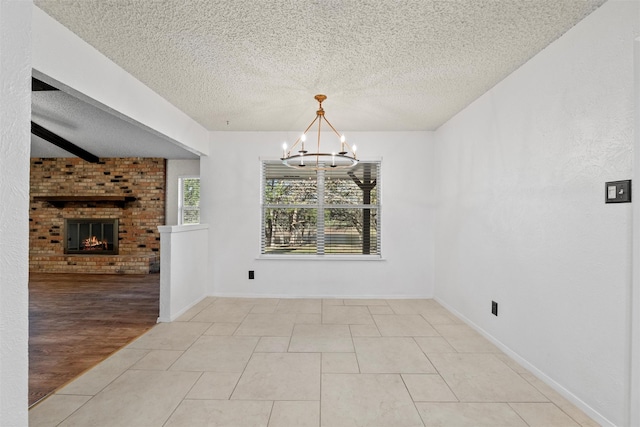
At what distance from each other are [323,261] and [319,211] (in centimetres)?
71

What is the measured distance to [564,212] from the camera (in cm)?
212

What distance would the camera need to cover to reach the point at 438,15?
1.95m

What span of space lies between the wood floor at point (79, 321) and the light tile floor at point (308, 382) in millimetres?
195

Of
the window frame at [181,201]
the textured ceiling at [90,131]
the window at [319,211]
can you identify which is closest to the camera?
the textured ceiling at [90,131]

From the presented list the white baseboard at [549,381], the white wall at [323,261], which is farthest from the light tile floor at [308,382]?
the white wall at [323,261]

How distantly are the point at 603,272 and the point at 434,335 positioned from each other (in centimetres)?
165

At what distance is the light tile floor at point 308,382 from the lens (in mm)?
1876

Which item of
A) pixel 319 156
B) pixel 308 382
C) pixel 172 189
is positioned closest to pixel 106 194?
pixel 172 189

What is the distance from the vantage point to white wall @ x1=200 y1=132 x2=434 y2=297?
4.50 metres

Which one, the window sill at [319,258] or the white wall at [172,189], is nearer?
the window sill at [319,258]

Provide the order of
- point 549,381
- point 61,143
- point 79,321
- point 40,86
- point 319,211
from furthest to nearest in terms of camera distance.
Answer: point 61,143, point 319,211, point 79,321, point 40,86, point 549,381

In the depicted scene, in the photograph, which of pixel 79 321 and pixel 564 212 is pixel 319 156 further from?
pixel 79 321

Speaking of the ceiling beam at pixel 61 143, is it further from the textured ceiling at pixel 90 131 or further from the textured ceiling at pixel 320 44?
the textured ceiling at pixel 320 44

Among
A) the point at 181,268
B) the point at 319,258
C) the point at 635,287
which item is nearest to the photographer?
the point at 635,287
